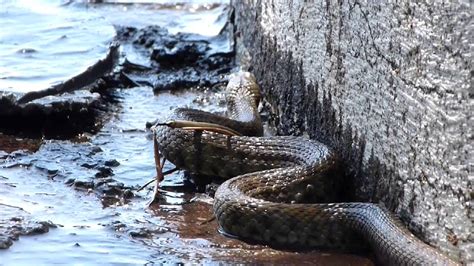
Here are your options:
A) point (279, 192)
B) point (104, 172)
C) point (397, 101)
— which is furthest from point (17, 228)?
point (397, 101)

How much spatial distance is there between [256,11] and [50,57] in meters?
1.72

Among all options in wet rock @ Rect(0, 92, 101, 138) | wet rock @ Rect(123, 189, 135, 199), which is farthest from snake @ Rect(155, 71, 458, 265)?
wet rock @ Rect(0, 92, 101, 138)

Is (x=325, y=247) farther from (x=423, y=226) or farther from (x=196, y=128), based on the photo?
(x=196, y=128)

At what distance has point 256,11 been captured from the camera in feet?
30.3

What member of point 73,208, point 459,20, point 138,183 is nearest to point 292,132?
point 138,183

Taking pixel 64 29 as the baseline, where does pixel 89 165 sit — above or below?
below

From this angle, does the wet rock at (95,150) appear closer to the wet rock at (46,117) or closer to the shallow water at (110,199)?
the shallow water at (110,199)

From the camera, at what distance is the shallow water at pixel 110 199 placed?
17.8 feet

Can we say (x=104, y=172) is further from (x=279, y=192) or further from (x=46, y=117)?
(x=279, y=192)

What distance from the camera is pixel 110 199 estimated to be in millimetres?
6418

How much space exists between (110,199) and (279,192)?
100cm

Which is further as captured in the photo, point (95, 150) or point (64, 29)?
point (64, 29)

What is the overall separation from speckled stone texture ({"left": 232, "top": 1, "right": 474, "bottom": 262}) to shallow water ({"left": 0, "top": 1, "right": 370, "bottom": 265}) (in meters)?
0.53

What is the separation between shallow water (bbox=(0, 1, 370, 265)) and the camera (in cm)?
543
